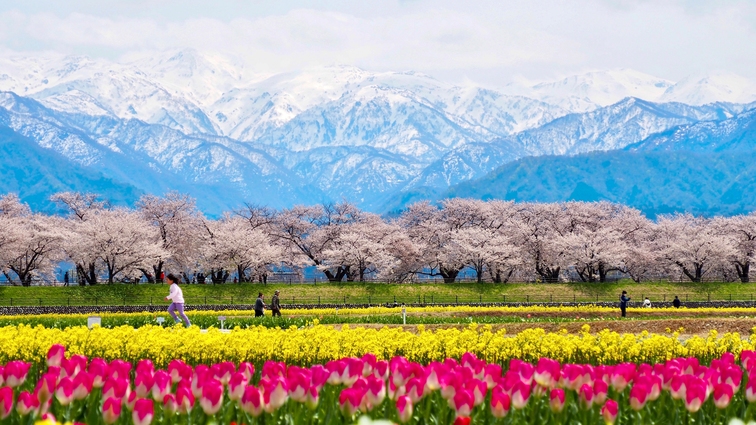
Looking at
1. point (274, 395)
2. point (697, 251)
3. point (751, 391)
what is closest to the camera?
point (274, 395)

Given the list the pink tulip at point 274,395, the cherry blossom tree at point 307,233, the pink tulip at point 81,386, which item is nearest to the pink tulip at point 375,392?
the pink tulip at point 274,395

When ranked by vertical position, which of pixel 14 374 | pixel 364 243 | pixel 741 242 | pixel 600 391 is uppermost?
pixel 364 243

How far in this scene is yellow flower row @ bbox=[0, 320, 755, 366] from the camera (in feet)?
45.8

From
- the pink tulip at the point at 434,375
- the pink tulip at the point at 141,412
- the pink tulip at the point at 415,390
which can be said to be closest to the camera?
the pink tulip at the point at 141,412

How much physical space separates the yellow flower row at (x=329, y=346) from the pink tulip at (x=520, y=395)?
7.22 m

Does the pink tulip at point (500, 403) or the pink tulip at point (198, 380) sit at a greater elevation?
the pink tulip at point (198, 380)

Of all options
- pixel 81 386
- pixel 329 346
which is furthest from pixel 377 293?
pixel 81 386

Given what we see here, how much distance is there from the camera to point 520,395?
6.69m

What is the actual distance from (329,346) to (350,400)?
7.86m

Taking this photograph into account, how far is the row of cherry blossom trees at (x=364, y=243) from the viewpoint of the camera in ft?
225

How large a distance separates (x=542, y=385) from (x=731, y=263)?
77.7 metres

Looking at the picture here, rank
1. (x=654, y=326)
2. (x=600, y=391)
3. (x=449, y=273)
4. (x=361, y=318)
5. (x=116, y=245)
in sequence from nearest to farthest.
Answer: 1. (x=600, y=391)
2. (x=654, y=326)
3. (x=361, y=318)
4. (x=116, y=245)
5. (x=449, y=273)

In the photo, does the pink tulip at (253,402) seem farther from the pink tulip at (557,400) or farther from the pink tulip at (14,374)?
the pink tulip at (14,374)

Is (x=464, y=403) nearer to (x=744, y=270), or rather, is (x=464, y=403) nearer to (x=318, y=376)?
(x=318, y=376)
